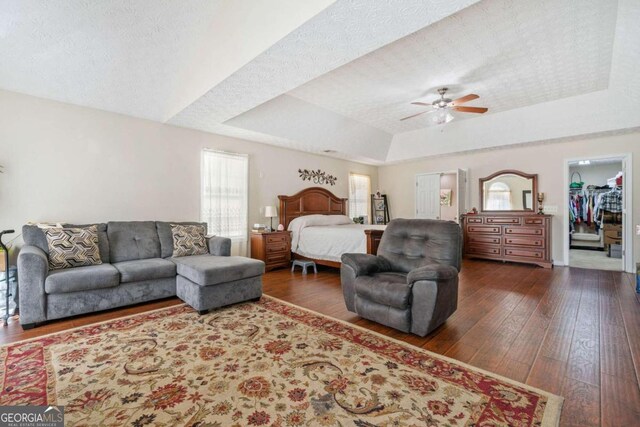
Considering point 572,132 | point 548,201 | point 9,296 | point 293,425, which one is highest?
point 572,132

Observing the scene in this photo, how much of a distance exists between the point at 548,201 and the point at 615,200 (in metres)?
2.80

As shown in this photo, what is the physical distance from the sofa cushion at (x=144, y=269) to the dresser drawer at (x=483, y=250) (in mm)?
5862

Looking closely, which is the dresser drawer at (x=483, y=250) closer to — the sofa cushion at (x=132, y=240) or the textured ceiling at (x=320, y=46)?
the textured ceiling at (x=320, y=46)

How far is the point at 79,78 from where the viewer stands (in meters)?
3.23

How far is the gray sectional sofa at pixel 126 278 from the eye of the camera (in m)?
2.72

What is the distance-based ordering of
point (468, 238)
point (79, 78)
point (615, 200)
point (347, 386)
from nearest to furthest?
point (347, 386) < point (79, 78) < point (468, 238) < point (615, 200)

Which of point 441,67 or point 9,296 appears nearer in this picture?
point 9,296

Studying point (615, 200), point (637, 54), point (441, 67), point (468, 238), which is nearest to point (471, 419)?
point (441, 67)

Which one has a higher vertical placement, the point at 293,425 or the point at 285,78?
the point at 285,78

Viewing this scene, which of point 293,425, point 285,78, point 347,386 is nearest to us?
point 293,425

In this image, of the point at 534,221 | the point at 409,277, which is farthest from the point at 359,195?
the point at 409,277

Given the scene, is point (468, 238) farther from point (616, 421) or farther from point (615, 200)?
point (616, 421)

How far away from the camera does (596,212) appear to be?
24.5 feet

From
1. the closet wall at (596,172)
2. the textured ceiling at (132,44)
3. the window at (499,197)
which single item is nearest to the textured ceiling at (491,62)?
the textured ceiling at (132,44)
